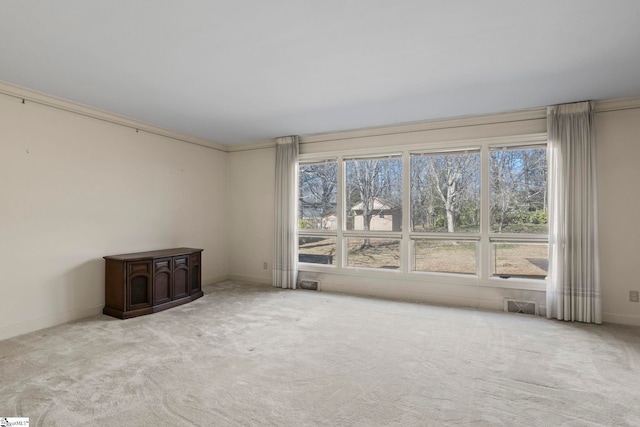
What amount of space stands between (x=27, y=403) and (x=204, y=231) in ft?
12.0

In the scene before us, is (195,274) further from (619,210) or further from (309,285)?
(619,210)

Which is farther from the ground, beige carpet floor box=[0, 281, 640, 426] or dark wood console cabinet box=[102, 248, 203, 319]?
dark wood console cabinet box=[102, 248, 203, 319]

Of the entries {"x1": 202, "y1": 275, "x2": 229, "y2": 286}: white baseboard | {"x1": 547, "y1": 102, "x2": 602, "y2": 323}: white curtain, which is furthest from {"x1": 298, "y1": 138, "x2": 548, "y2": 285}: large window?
{"x1": 202, "y1": 275, "x2": 229, "y2": 286}: white baseboard

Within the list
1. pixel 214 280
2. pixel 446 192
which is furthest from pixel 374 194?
pixel 214 280

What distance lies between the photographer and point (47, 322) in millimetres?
3541

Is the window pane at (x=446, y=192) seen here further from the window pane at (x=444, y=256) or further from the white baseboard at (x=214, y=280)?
the white baseboard at (x=214, y=280)

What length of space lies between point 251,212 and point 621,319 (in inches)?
209

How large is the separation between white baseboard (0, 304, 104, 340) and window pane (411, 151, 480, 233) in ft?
14.4

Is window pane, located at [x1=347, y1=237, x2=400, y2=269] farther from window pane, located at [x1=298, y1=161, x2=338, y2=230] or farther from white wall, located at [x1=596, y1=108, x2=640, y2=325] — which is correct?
white wall, located at [x1=596, y1=108, x2=640, y2=325]

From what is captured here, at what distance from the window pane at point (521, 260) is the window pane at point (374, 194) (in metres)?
1.36

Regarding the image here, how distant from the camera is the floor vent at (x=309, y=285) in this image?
208 inches

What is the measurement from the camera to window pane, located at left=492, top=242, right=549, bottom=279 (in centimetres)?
404

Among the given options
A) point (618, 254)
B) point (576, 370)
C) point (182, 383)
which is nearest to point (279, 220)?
point (182, 383)

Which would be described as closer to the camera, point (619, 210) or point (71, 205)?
point (619, 210)
